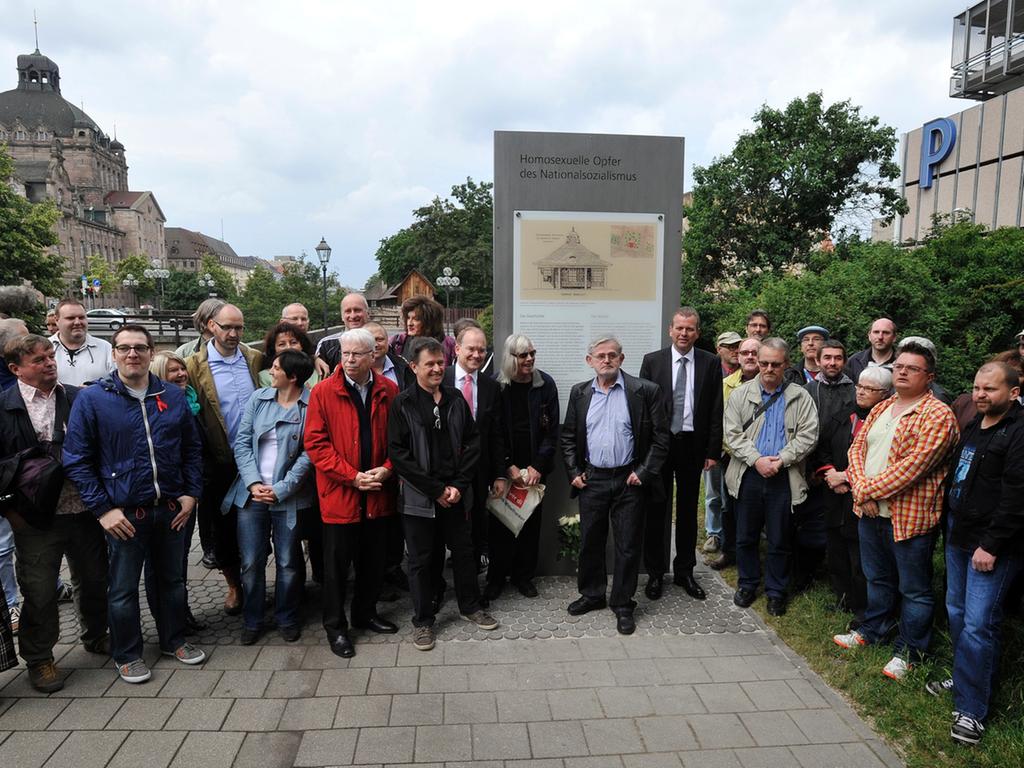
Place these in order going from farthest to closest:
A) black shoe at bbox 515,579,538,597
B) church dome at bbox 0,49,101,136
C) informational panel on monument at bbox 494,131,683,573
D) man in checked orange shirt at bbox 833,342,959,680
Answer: church dome at bbox 0,49,101,136, informational panel on monument at bbox 494,131,683,573, black shoe at bbox 515,579,538,597, man in checked orange shirt at bbox 833,342,959,680

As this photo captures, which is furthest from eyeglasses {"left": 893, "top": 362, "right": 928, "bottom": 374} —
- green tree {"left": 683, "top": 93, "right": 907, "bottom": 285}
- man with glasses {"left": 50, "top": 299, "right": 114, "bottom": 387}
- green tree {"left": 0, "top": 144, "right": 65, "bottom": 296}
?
green tree {"left": 0, "top": 144, "right": 65, "bottom": 296}

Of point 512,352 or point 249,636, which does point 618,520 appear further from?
point 249,636

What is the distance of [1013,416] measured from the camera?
3.07 metres

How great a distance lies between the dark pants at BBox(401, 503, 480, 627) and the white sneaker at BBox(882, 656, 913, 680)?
259 cm

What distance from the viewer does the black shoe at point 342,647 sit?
13.1 feet

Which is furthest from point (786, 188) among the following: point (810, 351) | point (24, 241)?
point (24, 241)

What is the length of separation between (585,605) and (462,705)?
4.77ft

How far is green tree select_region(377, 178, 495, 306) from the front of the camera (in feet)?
175

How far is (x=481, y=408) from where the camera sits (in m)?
4.62

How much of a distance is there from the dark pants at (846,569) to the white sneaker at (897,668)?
512 mm

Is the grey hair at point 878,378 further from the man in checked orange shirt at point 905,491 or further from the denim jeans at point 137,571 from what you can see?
the denim jeans at point 137,571

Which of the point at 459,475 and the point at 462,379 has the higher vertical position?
Answer: the point at 462,379

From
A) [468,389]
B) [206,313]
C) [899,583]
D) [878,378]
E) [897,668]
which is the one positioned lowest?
[897,668]

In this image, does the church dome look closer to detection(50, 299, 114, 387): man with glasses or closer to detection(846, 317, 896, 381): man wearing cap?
detection(50, 299, 114, 387): man with glasses
